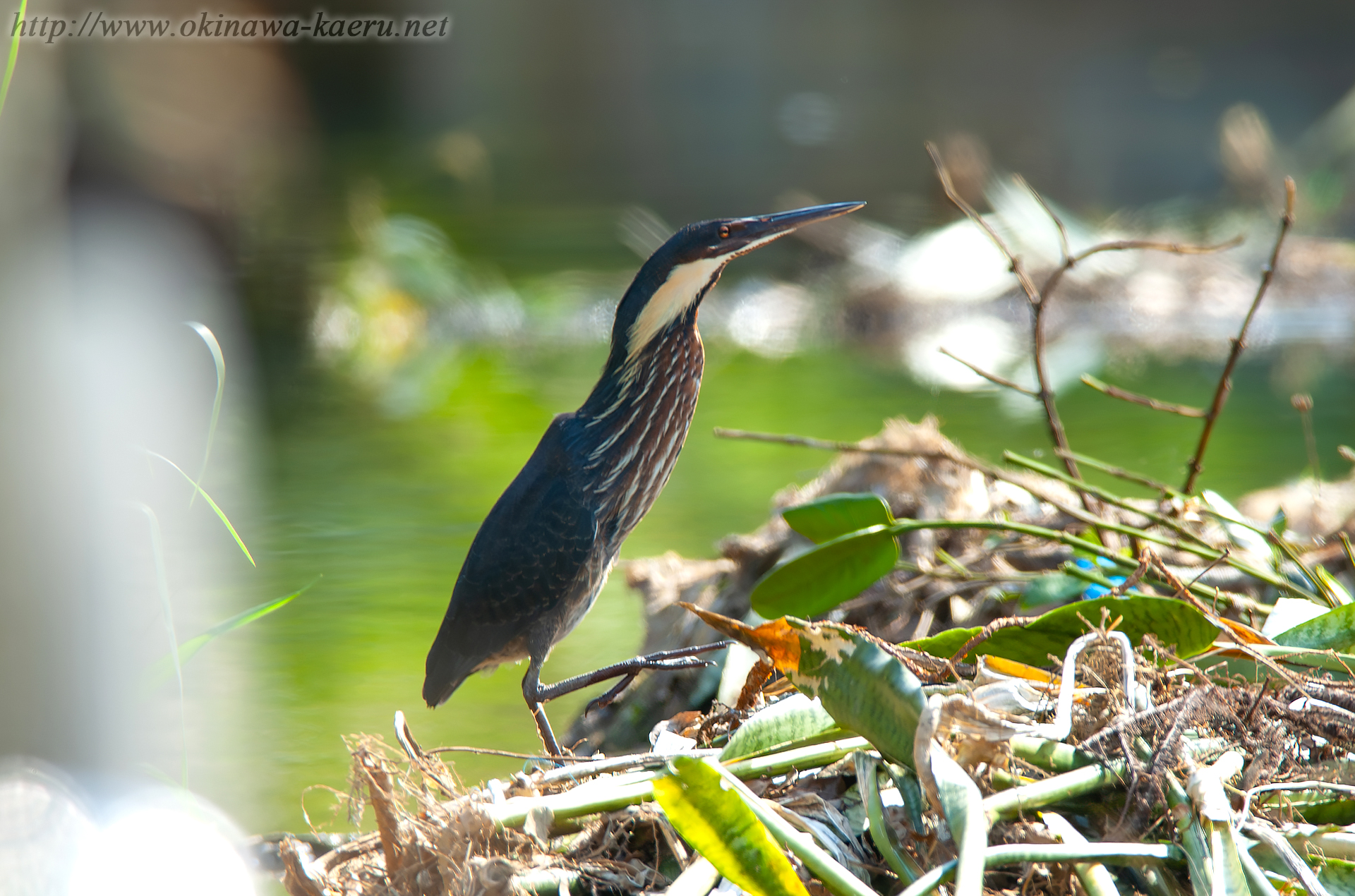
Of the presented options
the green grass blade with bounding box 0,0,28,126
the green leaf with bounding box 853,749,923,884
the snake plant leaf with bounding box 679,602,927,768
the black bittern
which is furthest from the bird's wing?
the green grass blade with bounding box 0,0,28,126

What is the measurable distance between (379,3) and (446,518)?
6773 mm

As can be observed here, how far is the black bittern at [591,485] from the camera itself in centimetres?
131

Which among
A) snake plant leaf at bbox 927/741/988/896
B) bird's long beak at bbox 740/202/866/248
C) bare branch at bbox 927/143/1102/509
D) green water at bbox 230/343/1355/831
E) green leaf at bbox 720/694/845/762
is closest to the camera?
snake plant leaf at bbox 927/741/988/896

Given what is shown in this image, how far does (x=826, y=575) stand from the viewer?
1.38m

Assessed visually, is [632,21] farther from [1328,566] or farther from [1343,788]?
[1343,788]

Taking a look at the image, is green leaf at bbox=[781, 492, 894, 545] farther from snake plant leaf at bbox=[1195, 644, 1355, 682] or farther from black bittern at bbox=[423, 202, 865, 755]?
snake plant leaf at bbox=[1195, 644, 1355, 682]

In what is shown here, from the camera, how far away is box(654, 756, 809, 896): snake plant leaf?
834 millimetres

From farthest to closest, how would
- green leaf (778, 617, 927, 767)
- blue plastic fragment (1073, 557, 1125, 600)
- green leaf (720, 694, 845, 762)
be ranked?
blue plastic fragment (1073, 557, 1125, 600) < green leaf (720, 694, 845, 762) < green leaf (778, 617, 927, 767)

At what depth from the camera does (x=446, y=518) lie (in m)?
3.29

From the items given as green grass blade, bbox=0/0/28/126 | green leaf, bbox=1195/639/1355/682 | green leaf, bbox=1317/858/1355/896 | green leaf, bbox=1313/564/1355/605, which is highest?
green grass blade, bbox=0/0/28/126

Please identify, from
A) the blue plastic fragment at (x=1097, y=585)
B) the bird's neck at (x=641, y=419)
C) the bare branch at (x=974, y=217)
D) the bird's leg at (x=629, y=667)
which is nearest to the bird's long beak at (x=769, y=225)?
the bird's neck at (x=641, y=419)

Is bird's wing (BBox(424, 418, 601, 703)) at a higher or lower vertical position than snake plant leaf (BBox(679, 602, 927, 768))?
lower

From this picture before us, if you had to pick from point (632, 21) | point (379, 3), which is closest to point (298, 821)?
point (379, 3)

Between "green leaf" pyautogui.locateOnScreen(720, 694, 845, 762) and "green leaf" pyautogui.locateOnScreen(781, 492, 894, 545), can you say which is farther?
"green leaf" pyautogui.locateOnScreen(781, 492, 894, 545)
